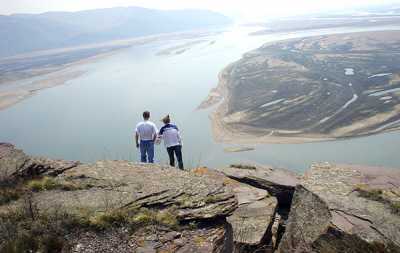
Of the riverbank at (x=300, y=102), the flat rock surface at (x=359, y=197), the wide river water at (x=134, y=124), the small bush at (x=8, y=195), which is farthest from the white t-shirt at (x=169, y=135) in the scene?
the riverbank at (x=300, y=102)

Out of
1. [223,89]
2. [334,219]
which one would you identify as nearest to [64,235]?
[334,219]

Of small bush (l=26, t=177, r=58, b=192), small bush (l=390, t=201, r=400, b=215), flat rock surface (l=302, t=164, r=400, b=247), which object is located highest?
small bush (l=26, t=177, r=58, b=192)

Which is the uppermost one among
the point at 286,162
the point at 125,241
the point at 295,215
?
the point at 125,241

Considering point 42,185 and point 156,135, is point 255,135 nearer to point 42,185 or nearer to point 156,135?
point 156,135

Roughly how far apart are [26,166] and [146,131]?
109 inches

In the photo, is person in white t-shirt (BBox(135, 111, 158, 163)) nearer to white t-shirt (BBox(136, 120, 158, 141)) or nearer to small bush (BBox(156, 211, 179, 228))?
white t-shirt (BBox(136, 120, 158, 141))

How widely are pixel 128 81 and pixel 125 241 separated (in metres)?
48.0

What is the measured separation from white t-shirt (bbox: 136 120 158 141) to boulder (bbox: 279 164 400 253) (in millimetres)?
3165

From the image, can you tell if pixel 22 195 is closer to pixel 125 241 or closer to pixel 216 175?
pixel 125 241

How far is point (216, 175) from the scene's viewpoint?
8.09 m

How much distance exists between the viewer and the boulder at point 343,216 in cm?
477

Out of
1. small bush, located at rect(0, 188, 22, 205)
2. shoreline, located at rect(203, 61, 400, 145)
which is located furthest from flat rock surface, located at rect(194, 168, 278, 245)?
shoreline, located at rect(203, 61, 400, 145)

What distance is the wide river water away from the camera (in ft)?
78.1

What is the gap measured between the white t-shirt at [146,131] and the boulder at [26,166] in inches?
79.9
